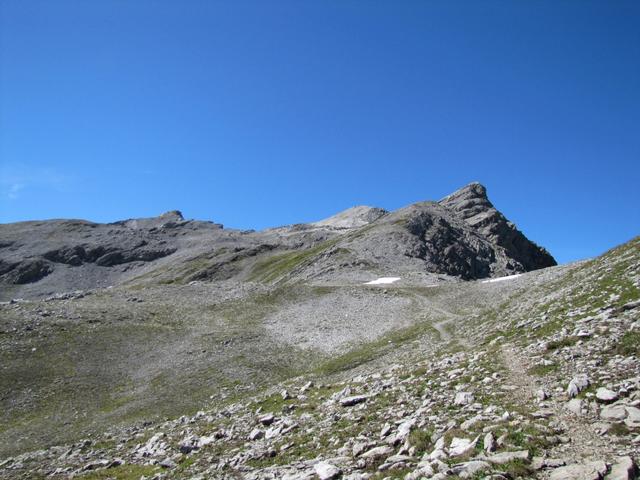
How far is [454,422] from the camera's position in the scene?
14.2 meters

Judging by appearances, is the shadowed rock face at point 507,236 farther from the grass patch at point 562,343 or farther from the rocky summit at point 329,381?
the grass patch at point 562,343

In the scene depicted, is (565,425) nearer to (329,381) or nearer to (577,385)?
(577,385)

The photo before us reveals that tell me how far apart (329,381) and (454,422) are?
16.2 metres

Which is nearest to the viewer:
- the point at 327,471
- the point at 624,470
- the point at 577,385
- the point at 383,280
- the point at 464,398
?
the point at 624,470

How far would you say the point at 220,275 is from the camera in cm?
17312

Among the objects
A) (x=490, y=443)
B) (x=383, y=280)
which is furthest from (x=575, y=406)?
(x=383, y=280)

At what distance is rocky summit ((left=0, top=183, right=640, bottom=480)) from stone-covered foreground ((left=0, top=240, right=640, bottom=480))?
82mm

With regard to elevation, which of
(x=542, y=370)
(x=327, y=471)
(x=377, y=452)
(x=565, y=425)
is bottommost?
(x=327, y=471)

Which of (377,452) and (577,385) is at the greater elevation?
(577,385)

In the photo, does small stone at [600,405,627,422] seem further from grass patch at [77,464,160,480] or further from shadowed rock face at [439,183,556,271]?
shadowed rock face at [439,183,556,271]

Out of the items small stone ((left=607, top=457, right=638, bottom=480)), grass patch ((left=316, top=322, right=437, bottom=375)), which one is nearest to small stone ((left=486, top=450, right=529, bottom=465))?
small stone ((left=607, top=457, right=638, bottom=480))

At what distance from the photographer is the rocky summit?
1278 centimetres

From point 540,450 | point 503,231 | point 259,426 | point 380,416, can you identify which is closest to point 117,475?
point 259,426

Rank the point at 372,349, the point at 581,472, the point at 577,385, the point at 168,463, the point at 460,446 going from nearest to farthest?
1. the point at 581,472
2. the point at 460,446
3. the point at 577,385
4. the point at 168,463
5. the point at 372,349
